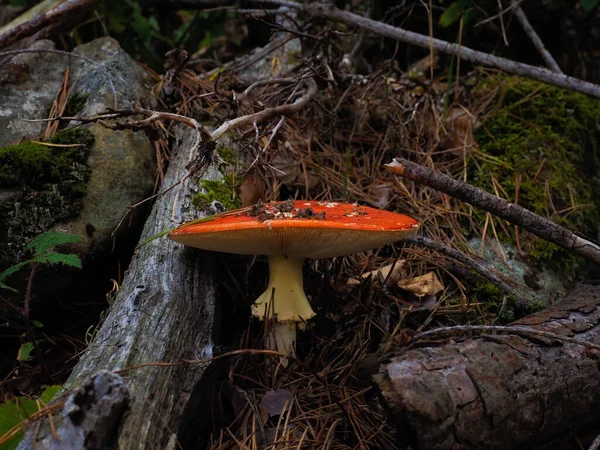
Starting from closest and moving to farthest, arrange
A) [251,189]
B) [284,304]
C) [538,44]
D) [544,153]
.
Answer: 1. [284,304]
2. [251,189]
3. [544,153]
4. [538,44]

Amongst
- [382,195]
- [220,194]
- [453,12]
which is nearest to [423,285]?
[382,195]

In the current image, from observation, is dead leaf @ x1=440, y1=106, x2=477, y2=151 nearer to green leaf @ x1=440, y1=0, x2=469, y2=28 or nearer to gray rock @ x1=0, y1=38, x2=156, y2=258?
green leaf @ x1=440, y1=0, x2=469, y2=28

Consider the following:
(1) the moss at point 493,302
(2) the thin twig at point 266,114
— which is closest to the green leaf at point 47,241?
(2) the thin twig at point 266,114

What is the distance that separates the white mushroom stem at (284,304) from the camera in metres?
2.15

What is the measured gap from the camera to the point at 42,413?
1413 millimetres

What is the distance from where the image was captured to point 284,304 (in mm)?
2154

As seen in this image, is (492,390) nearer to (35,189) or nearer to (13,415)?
(13,415)

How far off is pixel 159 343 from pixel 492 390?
1.14 meters

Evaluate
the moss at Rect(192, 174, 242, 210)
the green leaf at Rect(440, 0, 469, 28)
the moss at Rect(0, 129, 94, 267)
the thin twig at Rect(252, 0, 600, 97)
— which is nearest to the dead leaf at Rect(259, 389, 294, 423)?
the moss at Rect(192, 174, 242, 210)

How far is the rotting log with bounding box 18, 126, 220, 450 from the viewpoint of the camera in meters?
1.53

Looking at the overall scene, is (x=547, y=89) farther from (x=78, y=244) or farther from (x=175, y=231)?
(x=78, y=244)

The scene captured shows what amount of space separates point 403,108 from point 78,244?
2180mm

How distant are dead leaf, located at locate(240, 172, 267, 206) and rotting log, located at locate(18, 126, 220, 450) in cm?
33

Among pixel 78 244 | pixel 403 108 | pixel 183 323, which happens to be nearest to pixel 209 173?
pixel 78 244
